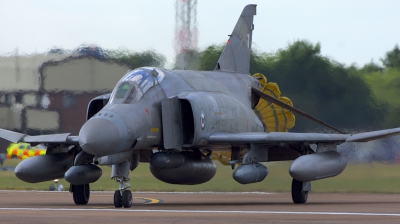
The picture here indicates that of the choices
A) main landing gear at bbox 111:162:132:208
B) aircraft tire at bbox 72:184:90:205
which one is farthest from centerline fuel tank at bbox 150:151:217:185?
main landing gear at bbox 111:162:132:208

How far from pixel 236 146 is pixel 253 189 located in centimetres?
373

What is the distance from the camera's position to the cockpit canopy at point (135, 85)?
14.2 metres

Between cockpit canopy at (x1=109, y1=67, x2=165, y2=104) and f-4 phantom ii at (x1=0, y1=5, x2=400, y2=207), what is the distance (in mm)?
18

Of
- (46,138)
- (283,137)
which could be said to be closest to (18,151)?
(46,138)

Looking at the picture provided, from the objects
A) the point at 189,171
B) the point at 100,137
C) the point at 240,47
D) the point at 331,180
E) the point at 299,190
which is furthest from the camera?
the point at 331,180

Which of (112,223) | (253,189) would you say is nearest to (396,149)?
(253,189)

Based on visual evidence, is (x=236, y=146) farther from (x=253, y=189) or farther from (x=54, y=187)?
(x=54, y=187)

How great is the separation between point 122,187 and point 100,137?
4.11 ft

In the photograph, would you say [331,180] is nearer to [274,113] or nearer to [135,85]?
[274,113]

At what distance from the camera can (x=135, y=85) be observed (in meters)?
14.4

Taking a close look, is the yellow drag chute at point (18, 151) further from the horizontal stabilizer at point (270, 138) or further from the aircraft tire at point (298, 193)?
the aircraft tire at point (298, 193)

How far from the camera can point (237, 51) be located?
1878 centimetres

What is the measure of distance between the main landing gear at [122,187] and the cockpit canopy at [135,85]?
1.15m

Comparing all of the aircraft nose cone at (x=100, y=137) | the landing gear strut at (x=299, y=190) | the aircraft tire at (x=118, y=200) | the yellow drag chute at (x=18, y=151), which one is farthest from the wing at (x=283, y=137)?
the yellow drag chute at (x=18, y=151)
